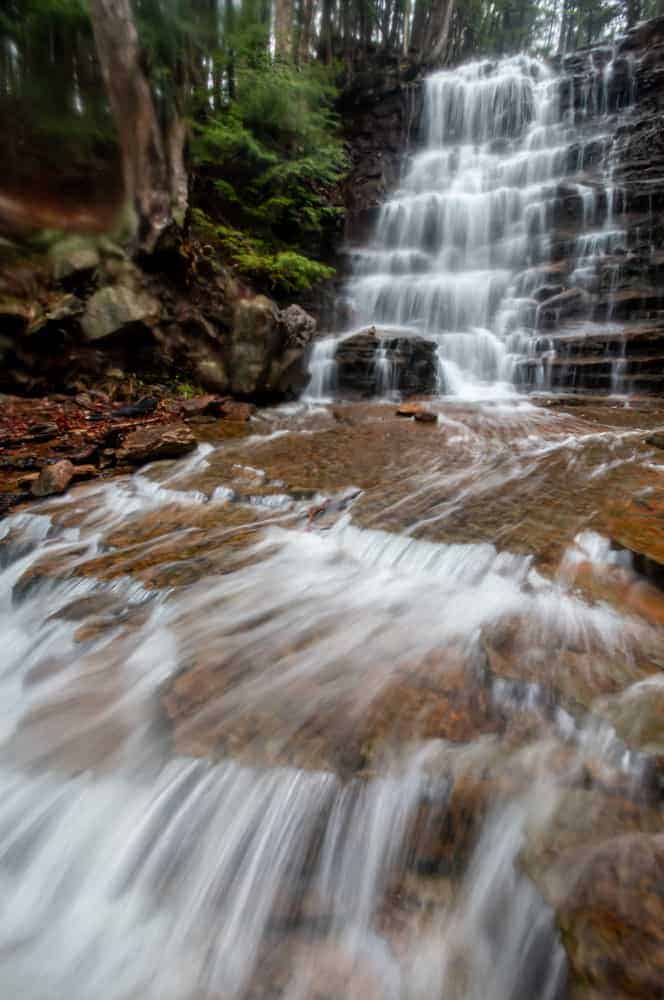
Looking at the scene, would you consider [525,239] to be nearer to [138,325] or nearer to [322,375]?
[322,375]

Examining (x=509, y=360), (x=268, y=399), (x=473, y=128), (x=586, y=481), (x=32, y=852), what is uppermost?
(x=473, y=128)

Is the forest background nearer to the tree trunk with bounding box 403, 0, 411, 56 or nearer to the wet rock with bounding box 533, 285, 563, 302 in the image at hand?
the wet rock with bounding box 533, 285, 563, 302

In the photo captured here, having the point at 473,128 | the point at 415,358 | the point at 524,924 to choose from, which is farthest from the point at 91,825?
the point at 473,128

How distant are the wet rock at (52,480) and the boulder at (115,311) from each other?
8.94 ft

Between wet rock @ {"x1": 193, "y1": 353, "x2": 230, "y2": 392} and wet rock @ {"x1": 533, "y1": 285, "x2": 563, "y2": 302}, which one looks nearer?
wet rock @ {"x1": 193, "y1": 353, "x2": 230, "y2": 392}

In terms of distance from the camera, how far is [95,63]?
8.65 meters

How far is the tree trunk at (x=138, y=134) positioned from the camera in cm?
664

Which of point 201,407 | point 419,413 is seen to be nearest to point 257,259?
point 201,407

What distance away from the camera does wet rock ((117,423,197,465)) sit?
17.0ft

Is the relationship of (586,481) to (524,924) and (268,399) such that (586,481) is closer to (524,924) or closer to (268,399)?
(524,924)

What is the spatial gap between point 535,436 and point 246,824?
18.0ft

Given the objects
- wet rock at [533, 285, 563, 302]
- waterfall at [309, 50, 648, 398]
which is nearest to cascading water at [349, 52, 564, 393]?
waterfall at [309, 50, 648, 398]

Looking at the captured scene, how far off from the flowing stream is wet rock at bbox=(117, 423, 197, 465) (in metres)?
0.92

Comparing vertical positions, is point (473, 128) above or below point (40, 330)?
above
